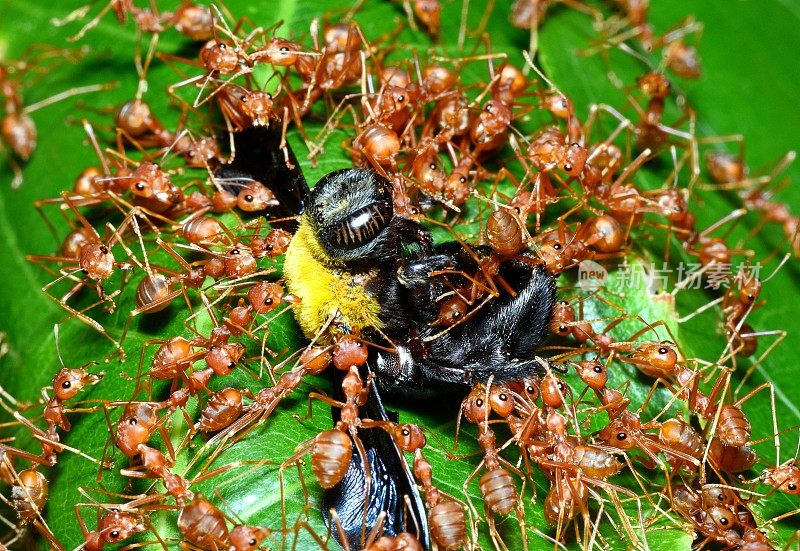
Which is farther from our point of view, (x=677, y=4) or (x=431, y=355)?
(x=677, y=4)

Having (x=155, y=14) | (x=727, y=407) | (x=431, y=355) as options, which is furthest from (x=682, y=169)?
(x=155, y=14)

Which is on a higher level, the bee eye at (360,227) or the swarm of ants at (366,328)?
the bee eye at (360,227)

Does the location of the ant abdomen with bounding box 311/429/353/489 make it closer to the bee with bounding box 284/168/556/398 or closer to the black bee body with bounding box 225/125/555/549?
the black bee body with bounding box 225/125/555/549

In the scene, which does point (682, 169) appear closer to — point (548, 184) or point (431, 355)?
point (548, 184)

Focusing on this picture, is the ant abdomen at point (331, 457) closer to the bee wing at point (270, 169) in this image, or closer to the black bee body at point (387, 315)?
the black bee body at point (387, 315)

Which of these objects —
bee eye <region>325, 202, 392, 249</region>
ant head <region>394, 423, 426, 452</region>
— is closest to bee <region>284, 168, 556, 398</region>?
bee eye <region>325, 202, 392, 249</region>

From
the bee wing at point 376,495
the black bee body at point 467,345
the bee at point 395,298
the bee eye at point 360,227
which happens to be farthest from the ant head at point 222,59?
the bee wing at point 376,495

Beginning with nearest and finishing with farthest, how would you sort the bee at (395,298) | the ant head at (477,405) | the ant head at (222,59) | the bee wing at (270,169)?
the bee at (395,298) < the ant head at (477,405) < the bee wing at (270,169) < the ant head at (222,59)
